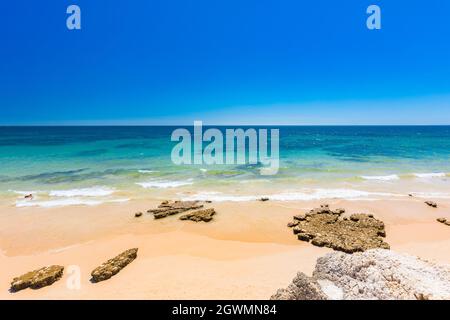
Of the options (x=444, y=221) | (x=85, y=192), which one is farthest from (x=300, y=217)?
(x=85, y=192)

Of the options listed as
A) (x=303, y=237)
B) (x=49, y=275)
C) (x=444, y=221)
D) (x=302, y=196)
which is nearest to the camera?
(x=49, y=275)

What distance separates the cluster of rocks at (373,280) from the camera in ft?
14.6

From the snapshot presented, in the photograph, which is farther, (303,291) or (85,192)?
(85,192)

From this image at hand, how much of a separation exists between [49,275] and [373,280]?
7.89m

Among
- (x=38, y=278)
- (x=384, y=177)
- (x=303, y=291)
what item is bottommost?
(x=38, y=278)

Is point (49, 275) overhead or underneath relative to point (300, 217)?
underneath

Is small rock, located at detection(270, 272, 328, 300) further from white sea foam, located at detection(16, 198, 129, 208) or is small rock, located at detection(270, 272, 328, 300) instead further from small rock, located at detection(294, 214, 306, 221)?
white sea foam, located at detection(16, 198, 129, 208)

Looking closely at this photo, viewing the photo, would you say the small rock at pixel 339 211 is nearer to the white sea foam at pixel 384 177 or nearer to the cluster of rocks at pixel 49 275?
the cluster of rocks at pixel 49 275

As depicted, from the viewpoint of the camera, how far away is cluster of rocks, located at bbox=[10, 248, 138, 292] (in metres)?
6.32

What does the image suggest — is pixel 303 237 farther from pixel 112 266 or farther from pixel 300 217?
pixel 112 266

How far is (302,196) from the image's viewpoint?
47.5 feet
